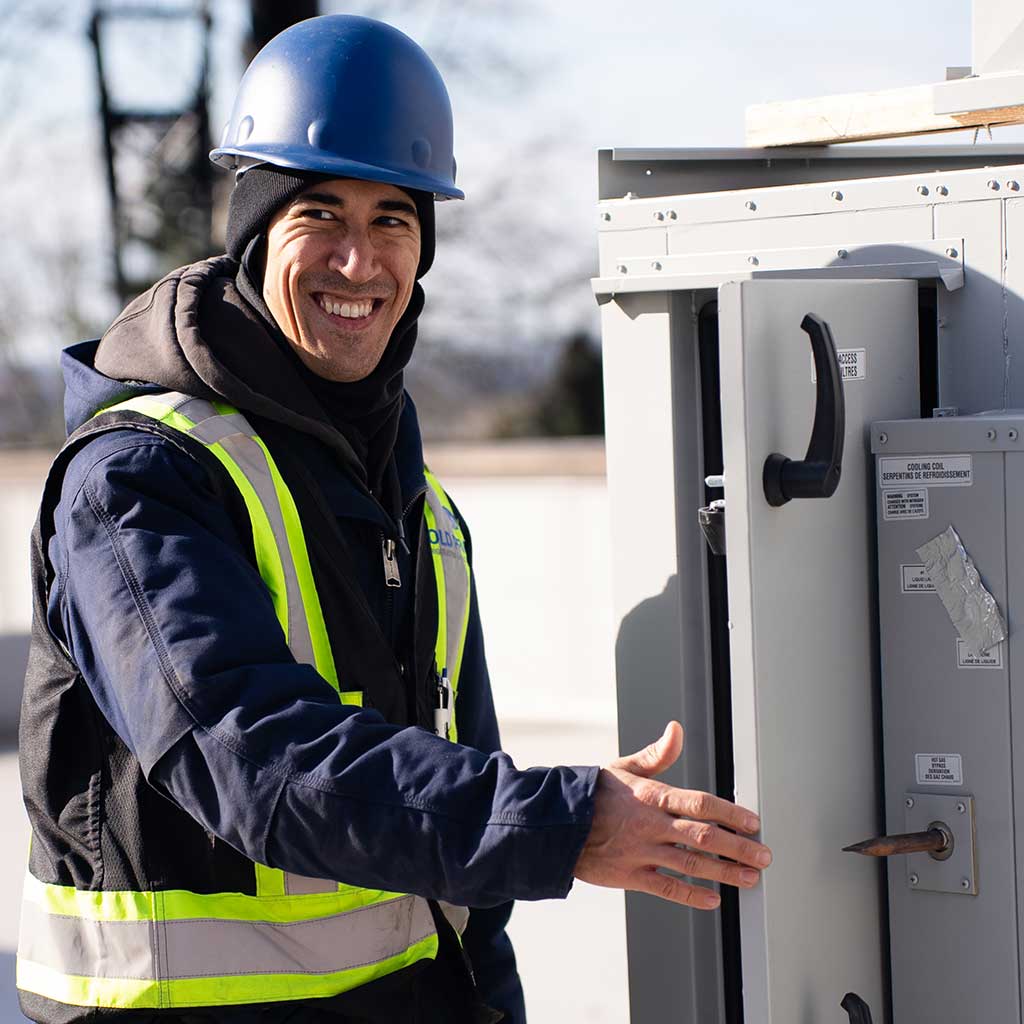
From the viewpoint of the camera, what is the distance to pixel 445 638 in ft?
7.27

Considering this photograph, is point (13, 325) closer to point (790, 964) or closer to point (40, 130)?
point (40, 130)

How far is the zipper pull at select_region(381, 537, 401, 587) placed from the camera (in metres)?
2.05

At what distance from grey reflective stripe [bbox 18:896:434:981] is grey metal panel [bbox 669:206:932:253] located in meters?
1.01

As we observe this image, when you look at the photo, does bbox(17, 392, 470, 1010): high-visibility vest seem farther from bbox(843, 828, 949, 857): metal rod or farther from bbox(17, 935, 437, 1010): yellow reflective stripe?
bbox(843, 828, 949, 857): metal rod

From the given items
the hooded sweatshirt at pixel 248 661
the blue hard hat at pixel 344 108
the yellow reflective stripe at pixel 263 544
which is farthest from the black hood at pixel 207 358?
the blue hard hat at pixel 344 108

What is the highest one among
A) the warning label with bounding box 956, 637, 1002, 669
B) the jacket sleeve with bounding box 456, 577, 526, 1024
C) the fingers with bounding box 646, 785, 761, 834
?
the warning label with bounding box 956, 637, 1002, 669

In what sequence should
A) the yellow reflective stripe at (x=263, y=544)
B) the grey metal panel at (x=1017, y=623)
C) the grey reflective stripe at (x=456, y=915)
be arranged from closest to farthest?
1. the grey metal panel at (x=1017, y=623)
2. the yellow reflective stripe at (x=263, y=544)
3. the grey reflective stripe at (x=456, y=915)

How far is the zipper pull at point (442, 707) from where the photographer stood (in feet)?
6.86

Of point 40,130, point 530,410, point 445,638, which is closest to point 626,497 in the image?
point 445,638

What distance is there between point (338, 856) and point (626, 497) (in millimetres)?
735

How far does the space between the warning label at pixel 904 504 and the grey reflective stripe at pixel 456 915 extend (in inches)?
34.4

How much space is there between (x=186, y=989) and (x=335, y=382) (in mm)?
853

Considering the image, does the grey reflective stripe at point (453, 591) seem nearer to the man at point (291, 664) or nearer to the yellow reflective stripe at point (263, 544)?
the man at point (291, 664)

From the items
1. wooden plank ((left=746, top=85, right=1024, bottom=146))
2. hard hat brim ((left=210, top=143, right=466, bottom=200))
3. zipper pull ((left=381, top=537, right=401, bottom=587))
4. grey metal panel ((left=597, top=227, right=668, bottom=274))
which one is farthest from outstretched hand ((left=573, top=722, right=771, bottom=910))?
wooden plank ((left=746, top=85, right=1024, bottom=146))
